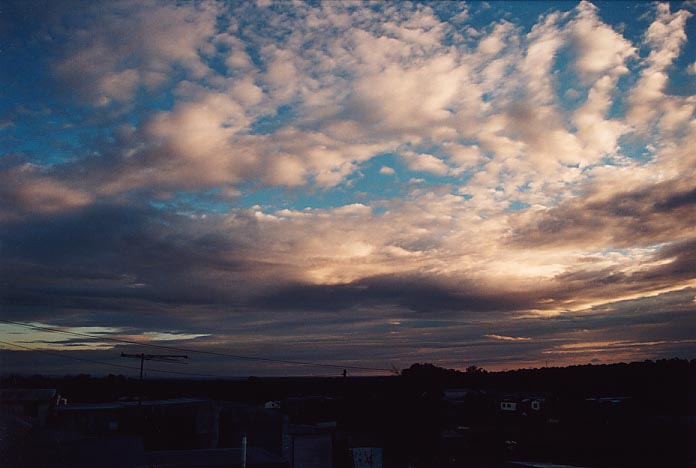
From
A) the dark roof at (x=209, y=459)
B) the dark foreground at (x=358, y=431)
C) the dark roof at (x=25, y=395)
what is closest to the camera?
the dark roof at (x=209, y=459)

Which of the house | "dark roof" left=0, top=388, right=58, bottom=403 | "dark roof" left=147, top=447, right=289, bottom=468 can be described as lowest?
the house

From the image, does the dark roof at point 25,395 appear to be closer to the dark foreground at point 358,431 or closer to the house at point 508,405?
the dark foreground at point 358,431

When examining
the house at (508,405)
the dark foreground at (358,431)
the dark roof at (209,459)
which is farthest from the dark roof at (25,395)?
the house at (508,405)

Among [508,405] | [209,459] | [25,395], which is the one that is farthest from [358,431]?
[508,405]

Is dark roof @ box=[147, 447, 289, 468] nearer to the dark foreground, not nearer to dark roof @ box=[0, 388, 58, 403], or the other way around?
the dark foreground

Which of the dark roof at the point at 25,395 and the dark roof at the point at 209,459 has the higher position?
the dark roof at the point at 25,395

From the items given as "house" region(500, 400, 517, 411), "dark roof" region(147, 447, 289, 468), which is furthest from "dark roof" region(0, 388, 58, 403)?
"house" region(500, 400, 517, 411)

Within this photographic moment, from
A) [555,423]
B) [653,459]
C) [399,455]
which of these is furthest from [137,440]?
[555,423]

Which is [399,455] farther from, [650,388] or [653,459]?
[650,388]

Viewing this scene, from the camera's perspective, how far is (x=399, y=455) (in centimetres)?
4525

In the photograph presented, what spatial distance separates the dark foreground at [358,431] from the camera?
83.6ft

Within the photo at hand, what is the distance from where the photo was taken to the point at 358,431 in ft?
152

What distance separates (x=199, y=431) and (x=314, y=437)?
1137 centimetres

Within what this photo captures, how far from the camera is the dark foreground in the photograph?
25469 millimetres
